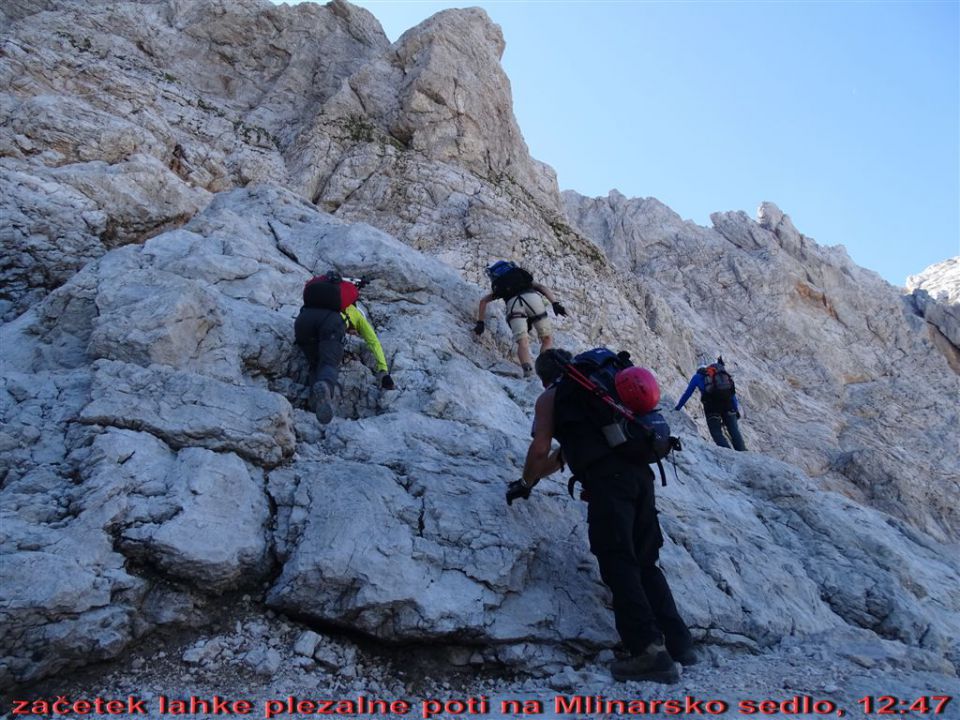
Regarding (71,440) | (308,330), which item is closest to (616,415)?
(308,330)

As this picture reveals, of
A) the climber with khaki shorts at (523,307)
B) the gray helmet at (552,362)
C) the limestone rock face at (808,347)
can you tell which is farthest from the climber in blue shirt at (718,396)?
the gray helmet at (552,362)

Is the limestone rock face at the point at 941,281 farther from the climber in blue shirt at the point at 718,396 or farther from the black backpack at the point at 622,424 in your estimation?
the black backpack at the point at 622,424

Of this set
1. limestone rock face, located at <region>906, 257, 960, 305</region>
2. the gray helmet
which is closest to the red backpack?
the gray helmet

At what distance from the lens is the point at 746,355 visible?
85.1 feet

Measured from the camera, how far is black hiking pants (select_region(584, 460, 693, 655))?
5312 millimetres

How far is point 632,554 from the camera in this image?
5.54 m

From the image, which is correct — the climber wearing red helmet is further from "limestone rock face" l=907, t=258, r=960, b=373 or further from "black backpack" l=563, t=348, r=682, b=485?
"limestone rock face" l=907, t=258, r=960, b=373

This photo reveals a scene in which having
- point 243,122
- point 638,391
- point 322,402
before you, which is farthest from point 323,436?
point 243,122

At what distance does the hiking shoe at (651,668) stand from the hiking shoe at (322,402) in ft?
13.8

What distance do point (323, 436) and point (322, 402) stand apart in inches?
17.4

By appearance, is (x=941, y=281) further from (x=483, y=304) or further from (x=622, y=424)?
(x=622, y=424)

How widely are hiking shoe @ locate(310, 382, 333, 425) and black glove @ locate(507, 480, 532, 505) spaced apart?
2373mm

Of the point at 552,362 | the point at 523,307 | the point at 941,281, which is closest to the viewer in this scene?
the point at 552,362

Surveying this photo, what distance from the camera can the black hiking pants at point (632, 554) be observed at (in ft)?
17.4
